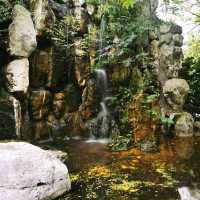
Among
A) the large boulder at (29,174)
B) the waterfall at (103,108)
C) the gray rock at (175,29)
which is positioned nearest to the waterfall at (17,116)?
the waterfall at (103,108)

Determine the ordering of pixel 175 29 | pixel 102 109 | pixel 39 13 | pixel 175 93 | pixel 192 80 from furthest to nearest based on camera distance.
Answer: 1. pixel 192 80
2. pixel 175 29
3. pixel 175 93
4. pixel 102 109
5. pixel 39 13

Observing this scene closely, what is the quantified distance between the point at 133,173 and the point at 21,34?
538 cm

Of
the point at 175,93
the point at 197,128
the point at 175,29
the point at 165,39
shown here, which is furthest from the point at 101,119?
the point at 175,29

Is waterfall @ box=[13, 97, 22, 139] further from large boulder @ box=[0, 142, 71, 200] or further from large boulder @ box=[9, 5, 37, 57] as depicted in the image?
large boulder @ box=[0, 142, 71, 200]

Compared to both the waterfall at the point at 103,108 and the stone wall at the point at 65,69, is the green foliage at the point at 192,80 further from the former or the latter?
the waterfall at the point at 103,108

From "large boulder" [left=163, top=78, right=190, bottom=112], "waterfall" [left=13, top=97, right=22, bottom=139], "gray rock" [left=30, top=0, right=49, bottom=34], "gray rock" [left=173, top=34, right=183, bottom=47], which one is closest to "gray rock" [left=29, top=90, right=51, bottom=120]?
"waterfall" [left=13, top=97, right=22, bottom=139]

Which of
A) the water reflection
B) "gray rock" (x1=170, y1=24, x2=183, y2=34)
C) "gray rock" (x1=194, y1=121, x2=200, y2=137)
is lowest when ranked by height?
"gray rock" (x1=194, y1=121, x2=200, y2=137)

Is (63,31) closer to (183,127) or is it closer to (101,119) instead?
(101,119)

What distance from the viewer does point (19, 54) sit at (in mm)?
9945

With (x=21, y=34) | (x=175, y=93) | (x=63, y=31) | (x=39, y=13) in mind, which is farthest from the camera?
(x=175, y=93)

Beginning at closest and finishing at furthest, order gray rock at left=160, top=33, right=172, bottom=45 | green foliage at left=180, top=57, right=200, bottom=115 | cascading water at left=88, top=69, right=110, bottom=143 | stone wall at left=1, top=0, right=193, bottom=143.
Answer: stone wall at left=1, top=0, right=193, bottom=143, cascading water at left=88, top=69, right=110, bottom=143, gray rock at left=160, top=33, right=172, bottom=45, green foliage at left=180, top=57, right=200, bottom=115

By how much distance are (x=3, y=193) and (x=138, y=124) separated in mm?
6478

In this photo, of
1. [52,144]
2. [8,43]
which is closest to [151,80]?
[52,144]

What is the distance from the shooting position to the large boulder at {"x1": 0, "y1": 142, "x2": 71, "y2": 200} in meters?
5.33
